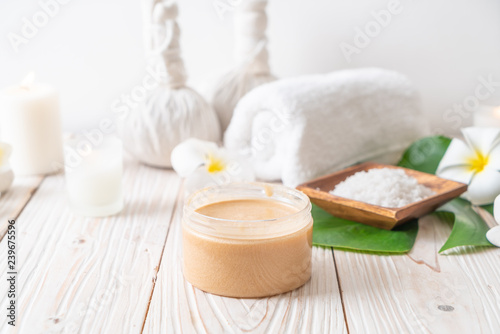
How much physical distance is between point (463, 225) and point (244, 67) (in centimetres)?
61

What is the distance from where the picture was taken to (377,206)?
0.87m

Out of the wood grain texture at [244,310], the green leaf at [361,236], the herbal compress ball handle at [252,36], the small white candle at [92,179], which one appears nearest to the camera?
the wood grain texture at [244,310]

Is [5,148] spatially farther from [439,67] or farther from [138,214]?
[439,67]

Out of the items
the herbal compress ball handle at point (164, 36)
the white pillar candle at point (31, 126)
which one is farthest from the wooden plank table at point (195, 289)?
the herbal compress ball handle at point (164, 36)

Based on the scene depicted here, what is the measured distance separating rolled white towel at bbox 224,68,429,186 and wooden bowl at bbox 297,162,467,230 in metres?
0.10

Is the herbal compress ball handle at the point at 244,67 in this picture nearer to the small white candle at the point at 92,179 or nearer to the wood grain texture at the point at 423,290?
the small white candle at the point at 92,179

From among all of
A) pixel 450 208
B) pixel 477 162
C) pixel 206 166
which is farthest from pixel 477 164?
pixel 206 166

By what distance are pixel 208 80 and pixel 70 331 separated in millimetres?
815

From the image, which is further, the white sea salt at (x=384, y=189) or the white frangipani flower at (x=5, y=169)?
the white frangipani flower at (x=5, y=169)

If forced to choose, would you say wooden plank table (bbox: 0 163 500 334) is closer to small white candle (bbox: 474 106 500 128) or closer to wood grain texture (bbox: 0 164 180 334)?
wood grain texture (bbox: 0 164 180 334)

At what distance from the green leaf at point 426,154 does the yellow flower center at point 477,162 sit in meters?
0.10

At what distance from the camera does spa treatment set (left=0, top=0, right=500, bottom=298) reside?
72cm

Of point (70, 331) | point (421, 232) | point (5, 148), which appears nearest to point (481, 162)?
point (421, 232)

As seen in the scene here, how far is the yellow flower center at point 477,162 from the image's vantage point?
101 cm
